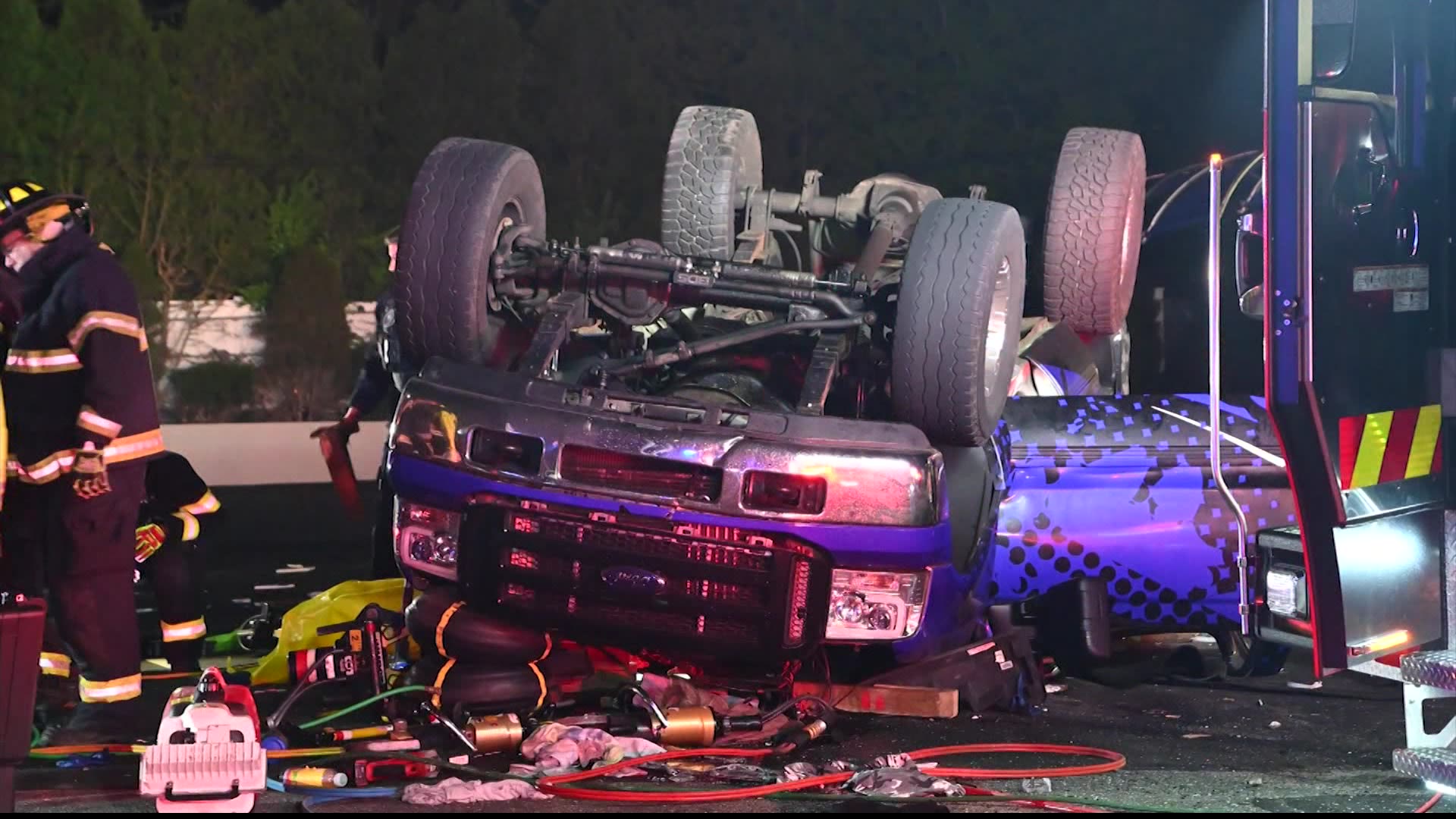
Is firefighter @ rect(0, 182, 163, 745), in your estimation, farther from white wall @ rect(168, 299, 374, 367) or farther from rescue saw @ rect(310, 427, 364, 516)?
white wall @ rect(168, 299, 374, 367)

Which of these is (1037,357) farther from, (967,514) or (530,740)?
(530,740)

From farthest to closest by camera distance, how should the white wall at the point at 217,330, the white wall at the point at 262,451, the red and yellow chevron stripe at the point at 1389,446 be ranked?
the white wall at the point at 217,330 < the white wall at the point at 262,451 < the red and yellow chevron stripe at the point at 1389,446

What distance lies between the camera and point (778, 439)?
5.47m

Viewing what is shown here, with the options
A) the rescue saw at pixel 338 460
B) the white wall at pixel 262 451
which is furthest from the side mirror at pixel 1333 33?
the white wall at pixel 262 451

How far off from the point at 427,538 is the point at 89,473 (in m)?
1.12

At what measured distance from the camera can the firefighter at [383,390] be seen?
6836 millimetres

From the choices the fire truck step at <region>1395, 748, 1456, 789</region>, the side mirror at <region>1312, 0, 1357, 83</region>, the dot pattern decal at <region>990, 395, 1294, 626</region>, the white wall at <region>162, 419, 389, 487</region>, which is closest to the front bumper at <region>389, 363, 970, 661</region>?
the dot pattern decal at <region>990, 395, 1294, 626</region>

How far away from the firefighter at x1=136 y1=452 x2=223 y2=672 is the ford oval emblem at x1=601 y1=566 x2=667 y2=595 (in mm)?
1932

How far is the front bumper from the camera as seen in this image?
215 inches

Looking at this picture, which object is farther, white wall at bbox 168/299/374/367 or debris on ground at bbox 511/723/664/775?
white wall at bbox 168/299/374/367

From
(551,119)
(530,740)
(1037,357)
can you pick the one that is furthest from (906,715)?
(551,119)

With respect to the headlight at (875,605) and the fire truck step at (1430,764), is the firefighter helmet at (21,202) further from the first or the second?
the fire truck step at (1430,764)

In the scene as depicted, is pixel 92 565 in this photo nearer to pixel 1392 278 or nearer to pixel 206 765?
pixel 206 765

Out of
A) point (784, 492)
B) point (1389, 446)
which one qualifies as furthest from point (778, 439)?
point (1389, 446)
